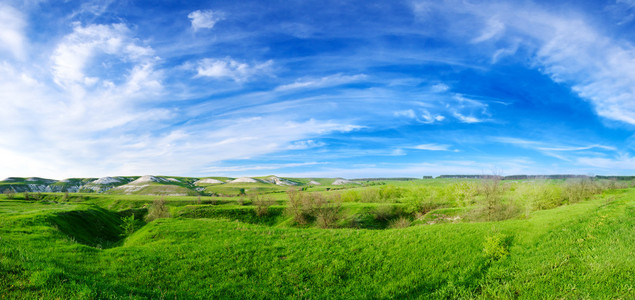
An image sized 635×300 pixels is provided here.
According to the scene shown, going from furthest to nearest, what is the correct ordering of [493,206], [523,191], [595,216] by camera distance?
1. [523,191]
2. [493,206]
3. [595,216]

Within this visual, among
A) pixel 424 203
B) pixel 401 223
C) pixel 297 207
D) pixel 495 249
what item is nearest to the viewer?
pixel 495 249

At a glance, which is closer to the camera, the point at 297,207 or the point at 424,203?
the point at 297,207

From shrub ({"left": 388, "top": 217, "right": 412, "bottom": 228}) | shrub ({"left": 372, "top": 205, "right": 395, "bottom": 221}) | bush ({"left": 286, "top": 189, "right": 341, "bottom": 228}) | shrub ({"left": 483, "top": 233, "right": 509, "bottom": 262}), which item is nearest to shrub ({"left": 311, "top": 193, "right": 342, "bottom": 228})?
bush ({"left": 286, "top": 189, "right": 341, "bottom": 228})

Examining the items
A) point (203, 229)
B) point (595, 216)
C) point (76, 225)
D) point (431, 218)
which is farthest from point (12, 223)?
point (431, 218)

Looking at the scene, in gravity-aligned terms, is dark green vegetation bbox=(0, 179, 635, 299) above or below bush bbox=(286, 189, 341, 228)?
above

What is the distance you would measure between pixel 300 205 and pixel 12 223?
53.6 metres

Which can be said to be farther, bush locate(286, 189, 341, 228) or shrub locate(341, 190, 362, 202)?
shrub locate(341, 190, 362, 202)

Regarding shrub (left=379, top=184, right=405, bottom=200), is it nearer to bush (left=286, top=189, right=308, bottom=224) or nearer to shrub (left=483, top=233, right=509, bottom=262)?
bush (left=286, top=189, right=308, bottom=224)

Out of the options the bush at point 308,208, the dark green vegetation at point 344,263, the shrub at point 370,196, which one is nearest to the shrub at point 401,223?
the bush at point 308,208

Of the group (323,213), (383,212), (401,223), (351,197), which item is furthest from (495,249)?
(351,197)

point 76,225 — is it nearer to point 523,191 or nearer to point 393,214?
point 393,214

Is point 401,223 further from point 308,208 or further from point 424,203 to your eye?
point 308,208

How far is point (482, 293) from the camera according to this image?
1073cm

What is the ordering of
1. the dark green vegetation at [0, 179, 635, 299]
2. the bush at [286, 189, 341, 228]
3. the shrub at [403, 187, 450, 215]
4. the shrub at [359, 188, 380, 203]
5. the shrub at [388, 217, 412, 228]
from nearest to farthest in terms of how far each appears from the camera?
the dark green vegetation at [0, 179, 635, 299]
the shrub at [388, 217, 412, 228]
the bush at [286, 189, 341, 228]
the shrub at [403, 187, 450, 215]
the shrub at [359, 188, 380, 203]
